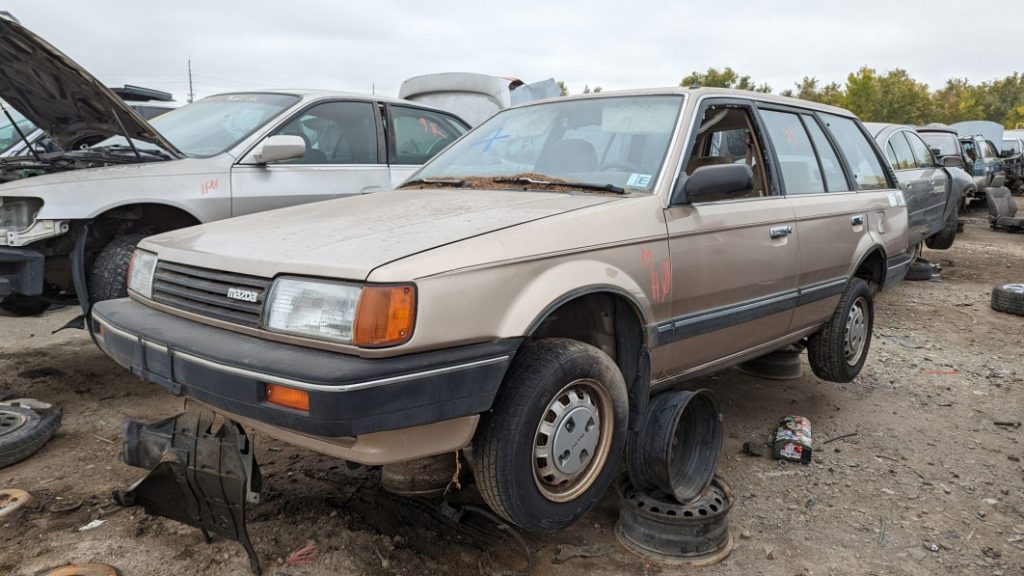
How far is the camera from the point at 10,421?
10.9ft

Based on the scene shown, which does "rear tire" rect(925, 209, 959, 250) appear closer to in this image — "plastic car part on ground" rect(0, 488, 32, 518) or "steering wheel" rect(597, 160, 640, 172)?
"steering wheel" rect(597, 160, 640, 172)

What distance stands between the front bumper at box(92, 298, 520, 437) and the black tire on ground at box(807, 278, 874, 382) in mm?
2680

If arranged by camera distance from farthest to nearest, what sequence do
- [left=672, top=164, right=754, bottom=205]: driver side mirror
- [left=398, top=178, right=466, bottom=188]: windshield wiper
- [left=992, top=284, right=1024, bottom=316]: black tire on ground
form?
[left=992, top=284, right=1024, bottom=316]: black tire on ground < [left=398, top=178, right=466, bottom=188]: windshield wiper < [left=672, top=164, right=754, bottom=205]: driver side mirror

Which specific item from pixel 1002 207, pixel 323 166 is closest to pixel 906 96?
pixel 1002 207

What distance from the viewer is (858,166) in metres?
4.44

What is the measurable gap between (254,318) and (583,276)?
1058mm

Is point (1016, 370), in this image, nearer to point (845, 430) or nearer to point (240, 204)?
point (845, 430)

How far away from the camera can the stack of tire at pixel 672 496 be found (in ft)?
8.32

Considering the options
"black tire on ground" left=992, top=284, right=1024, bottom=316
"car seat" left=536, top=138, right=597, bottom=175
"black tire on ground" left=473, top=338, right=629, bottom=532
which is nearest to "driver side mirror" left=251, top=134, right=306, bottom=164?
"car seat" left=536, top=138, right=597, bottom=175

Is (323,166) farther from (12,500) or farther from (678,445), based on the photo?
(678,445)

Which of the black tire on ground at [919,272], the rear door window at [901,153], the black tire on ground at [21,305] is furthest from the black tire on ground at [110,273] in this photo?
the black tire on ground at [919,272]

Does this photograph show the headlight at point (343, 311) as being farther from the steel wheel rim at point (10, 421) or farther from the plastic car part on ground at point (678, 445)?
the steel wheel rim at point (10, 421)

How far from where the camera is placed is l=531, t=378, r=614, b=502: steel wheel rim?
7.61 ft

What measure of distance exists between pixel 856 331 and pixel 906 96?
150 feet
